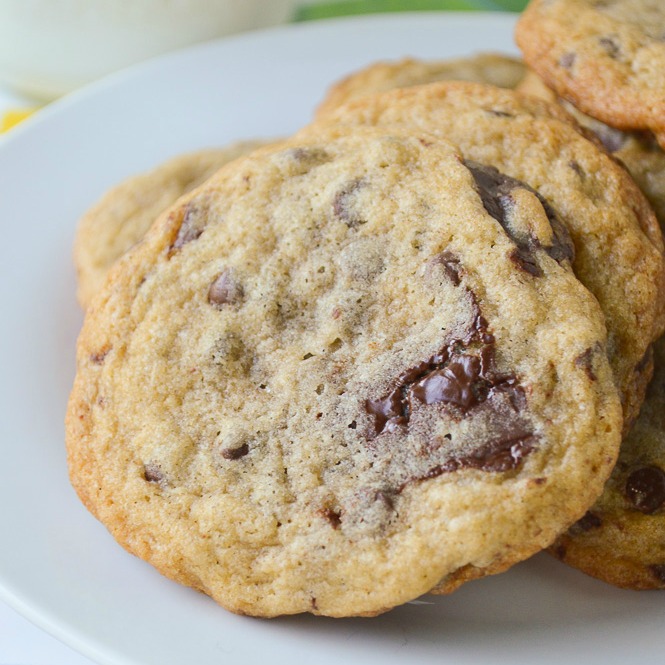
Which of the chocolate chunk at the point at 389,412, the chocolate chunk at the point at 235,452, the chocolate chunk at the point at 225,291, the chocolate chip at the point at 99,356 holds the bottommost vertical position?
the chocolate chunk at the point at 235,452

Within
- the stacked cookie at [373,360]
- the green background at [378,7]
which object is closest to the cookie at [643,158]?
the stacked cookie at [373,360]

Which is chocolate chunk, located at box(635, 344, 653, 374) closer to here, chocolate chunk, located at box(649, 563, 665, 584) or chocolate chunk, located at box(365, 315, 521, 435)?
chocolate chunk, located at box(365, 315, 521, 435)

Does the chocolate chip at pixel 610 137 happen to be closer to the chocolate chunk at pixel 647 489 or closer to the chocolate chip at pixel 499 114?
the chocolate chip at pixel 499 114

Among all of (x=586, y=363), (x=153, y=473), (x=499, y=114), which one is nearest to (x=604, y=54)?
(x=499, y=114)

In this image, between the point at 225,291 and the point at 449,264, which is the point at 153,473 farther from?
the point at 449,264

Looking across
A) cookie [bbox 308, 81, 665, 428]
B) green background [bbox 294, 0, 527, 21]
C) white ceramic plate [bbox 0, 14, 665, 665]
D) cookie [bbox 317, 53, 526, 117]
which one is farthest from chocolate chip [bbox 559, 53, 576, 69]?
green background [bbox 294, 0, 527, 21]

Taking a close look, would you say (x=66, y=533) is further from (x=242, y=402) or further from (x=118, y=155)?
(x=118, y=155)

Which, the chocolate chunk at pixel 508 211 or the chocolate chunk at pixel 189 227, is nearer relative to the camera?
the chocolate chunk at pixel 508 211
